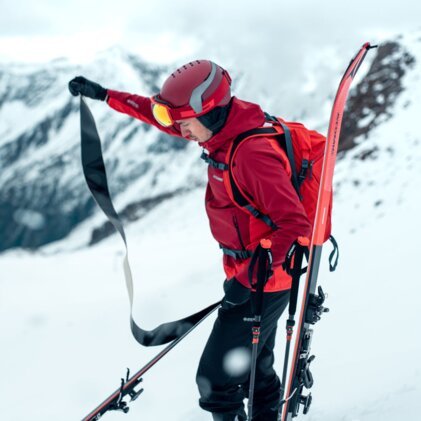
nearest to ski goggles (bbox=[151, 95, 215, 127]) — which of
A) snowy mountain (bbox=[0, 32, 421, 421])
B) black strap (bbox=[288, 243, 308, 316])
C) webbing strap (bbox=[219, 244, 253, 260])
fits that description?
webbing strap (bbox=[219, 244, 253, 260])

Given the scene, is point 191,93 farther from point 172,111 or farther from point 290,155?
point 290,155

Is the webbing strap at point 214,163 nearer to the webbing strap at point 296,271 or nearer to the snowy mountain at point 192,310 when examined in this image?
the webbing strap at point 296,271

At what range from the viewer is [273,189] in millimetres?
3076

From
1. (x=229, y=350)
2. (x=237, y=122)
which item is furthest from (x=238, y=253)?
(x=237, y=122)

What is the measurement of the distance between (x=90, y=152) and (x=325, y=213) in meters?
1.94

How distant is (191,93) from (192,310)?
5829mm

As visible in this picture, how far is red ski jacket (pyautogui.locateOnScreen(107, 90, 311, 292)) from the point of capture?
10.2ft

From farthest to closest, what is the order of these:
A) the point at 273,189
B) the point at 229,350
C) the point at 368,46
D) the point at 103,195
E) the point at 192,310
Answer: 1. the point at 192,310
2. the point at 103,195
3. the point at 368,46
4. the point at 229,350
5. the point at 273,189

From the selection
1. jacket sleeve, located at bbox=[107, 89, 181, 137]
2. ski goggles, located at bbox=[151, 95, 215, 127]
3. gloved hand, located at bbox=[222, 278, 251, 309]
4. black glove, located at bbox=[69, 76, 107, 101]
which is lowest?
gloved hand, located at bbox=[222, 278, 251, 309]

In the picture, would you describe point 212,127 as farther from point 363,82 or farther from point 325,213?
point 363,82

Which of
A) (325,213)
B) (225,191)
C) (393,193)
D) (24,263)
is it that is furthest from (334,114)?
(24,263)

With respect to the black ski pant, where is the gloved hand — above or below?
above

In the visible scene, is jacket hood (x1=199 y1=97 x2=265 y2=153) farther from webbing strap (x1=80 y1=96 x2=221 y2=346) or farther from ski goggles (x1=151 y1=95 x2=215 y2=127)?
webbing strap (x1=80 y1=96 x2=221 y2=346)

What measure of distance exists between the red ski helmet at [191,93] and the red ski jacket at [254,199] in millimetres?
146
